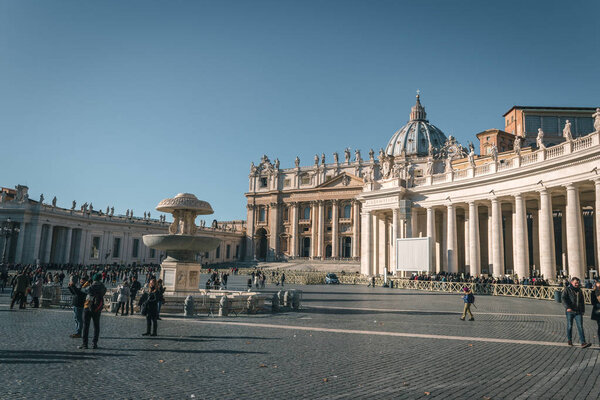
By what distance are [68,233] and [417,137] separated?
260 feet

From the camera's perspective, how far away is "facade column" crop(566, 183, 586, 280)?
2405 cm

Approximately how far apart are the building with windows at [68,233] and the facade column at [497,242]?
1544 inches

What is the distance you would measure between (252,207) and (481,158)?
54.0 m

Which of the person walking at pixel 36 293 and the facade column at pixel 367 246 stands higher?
the facade column at pixel 367 246

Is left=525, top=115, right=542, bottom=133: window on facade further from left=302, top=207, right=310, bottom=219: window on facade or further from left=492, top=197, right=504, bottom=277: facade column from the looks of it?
left=302, top=207, right=310, bottom=219: window on facade

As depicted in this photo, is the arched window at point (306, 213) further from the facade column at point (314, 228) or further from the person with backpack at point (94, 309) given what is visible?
the person with backpack at point (94, 309)

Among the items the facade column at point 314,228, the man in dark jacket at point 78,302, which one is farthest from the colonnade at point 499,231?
the facade column at point 314,228

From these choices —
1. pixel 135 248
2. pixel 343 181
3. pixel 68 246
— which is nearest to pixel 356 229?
pixel 343 181

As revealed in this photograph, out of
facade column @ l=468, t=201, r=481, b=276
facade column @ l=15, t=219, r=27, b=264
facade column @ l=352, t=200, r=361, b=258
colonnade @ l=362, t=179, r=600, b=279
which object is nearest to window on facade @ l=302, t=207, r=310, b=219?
facade column @ l=352, t=200, r=361, b=258

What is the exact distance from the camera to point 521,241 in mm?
28422

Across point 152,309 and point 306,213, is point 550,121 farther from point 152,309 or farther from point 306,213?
point 152,309

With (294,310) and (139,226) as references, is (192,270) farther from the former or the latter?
(139,226)

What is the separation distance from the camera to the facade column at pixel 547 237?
26391 millimetres

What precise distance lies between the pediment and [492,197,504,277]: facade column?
49667mm
